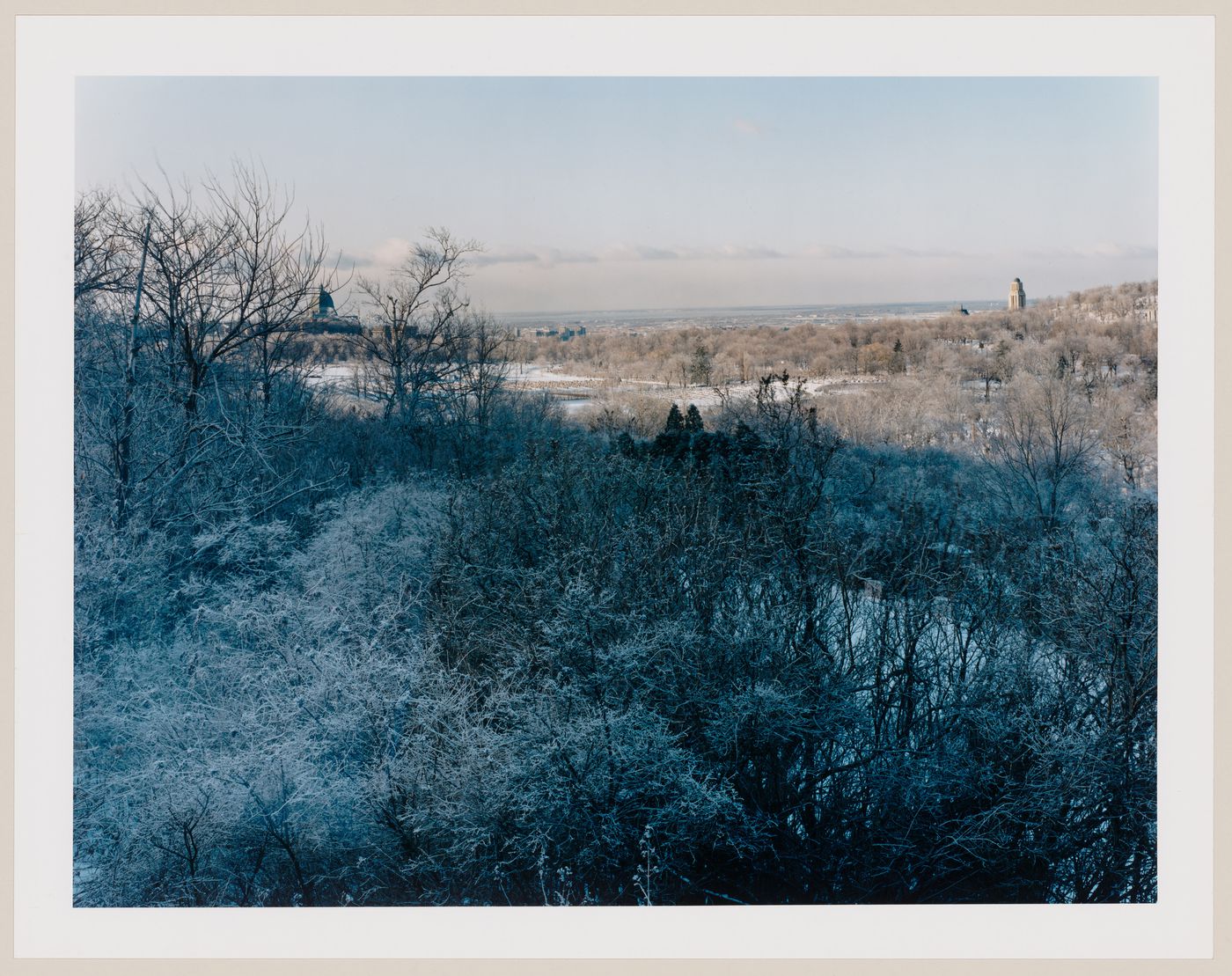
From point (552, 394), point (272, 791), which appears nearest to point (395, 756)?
point (272, 791)

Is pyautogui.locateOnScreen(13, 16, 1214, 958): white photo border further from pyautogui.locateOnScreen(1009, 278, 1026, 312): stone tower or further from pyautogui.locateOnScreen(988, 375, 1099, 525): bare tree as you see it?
pyautogui.locateOnScreen(988, 375, 1099, 525): bare tree

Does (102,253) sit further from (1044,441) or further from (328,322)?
(1044,441)

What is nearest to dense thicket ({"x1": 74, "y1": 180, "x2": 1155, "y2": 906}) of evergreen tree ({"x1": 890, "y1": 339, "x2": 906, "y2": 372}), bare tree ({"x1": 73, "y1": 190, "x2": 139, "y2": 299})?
bare tree ({"x1": 73, "y1": 190, "x2": 139, "y2": 299})
